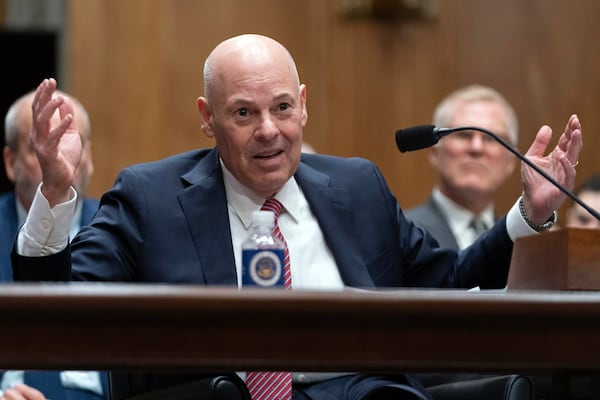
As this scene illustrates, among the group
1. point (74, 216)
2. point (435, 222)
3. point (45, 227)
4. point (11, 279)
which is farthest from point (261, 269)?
point (435, 222)

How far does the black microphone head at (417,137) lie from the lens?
2492mm

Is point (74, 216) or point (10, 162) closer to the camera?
point (74, 216)

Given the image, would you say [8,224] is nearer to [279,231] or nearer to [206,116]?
[206,116]

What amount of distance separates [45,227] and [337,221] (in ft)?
2.59

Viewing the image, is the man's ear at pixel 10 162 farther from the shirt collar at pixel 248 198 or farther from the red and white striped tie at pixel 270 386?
the red and white striped tie at pixel 270 386

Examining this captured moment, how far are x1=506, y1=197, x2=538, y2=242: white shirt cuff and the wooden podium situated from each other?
1.85 ft

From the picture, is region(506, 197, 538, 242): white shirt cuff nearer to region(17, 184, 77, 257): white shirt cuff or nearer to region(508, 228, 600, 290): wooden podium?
region(508, 228, 600, 290): wooden podium

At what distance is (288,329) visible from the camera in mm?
1469

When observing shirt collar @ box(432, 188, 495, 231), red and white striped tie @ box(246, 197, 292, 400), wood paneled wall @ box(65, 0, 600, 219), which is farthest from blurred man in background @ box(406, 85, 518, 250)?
red and white striped tie @ box(246, 197, 292, 400)

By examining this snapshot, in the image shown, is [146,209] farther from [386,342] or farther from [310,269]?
[386,342]

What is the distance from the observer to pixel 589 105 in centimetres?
554

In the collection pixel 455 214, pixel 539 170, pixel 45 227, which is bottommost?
pixel 455 214

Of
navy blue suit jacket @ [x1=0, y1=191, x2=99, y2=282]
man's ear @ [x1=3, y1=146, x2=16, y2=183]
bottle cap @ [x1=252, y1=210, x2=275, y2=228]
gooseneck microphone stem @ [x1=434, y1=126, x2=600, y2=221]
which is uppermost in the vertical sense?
gooseneck microphone stem @ [x1=434, y1=126, x2=600, y2=221]

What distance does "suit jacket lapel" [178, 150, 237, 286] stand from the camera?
2594 millimetres
